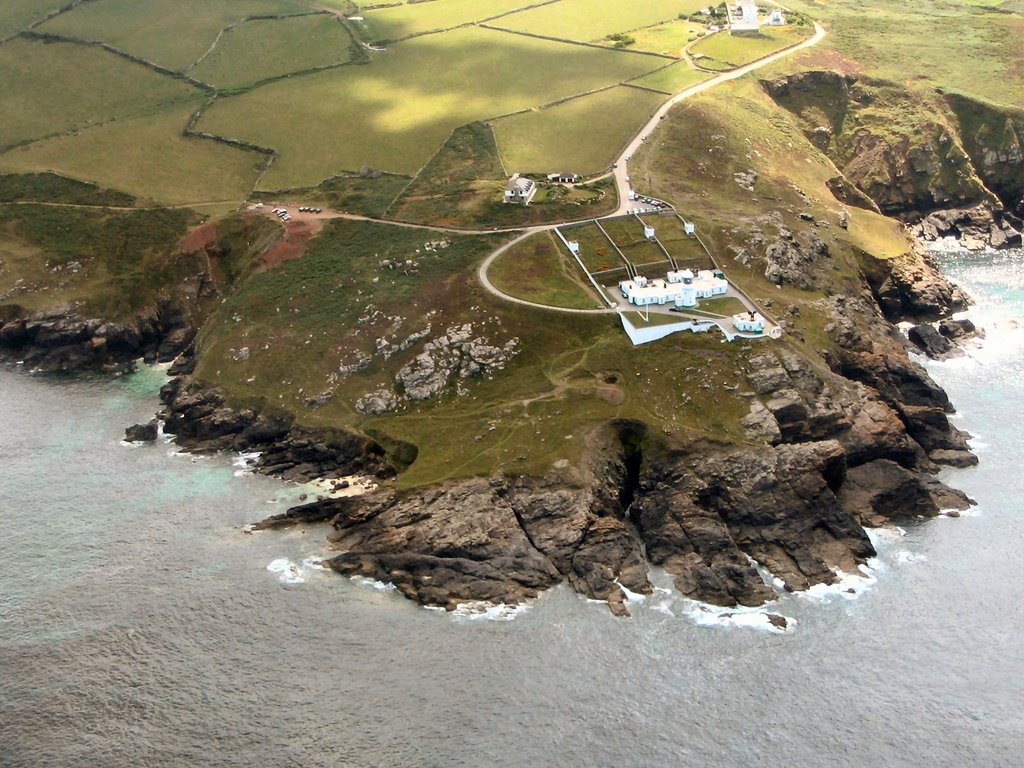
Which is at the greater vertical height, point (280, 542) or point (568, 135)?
point (568, 135)

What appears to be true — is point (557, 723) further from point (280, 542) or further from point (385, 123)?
point (385, 123)

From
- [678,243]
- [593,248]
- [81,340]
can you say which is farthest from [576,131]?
[81,340]

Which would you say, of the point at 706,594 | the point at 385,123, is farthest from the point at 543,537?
the point at 385,123

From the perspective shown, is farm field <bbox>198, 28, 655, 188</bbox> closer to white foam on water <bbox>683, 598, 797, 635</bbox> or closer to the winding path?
the winding path

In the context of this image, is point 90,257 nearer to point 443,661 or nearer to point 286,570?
point 286,570

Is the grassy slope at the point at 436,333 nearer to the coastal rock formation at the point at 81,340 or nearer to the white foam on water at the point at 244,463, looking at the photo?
the white foam on water at the point at 244,463

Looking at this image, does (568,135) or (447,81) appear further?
(447,81)

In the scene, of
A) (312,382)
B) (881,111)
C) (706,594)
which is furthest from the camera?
(881,111)
